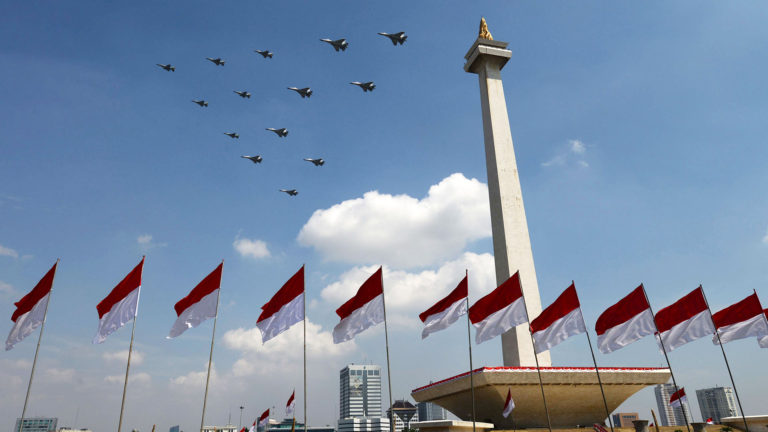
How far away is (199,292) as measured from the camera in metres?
22.9

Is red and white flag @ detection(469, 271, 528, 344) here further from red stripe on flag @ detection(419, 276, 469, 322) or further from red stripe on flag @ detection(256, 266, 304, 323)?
red stripe on flag @ detection(256, 266, 304, 323)

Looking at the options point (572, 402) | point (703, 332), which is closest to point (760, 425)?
point (572, 402)

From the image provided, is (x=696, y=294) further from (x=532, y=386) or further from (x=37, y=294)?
(x=37, y=294)

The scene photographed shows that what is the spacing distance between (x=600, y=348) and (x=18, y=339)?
87.7 ft

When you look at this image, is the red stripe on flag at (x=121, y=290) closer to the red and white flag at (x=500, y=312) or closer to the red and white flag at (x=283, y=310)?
the red and white flag at (x=283, y=310)

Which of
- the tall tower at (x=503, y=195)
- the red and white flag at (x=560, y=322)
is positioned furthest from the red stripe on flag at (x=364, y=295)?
the tall tower at (x=503, y=195)

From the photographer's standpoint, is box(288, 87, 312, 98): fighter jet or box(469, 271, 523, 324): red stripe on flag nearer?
box(469, 271, 523, 324): red stripe on flag

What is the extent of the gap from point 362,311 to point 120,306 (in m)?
10.7

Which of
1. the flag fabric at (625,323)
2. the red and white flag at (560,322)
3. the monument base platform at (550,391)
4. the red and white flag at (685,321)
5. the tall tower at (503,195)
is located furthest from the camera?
the tall tower at (503,195)

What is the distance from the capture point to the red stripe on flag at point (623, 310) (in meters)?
21.9

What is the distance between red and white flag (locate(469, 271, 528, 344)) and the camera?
74.0 feet

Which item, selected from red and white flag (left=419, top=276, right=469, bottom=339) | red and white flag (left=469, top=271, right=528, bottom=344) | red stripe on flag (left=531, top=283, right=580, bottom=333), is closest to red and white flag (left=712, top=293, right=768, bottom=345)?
red stripe on flag (left=531, top=283, right=580, bottom=333)

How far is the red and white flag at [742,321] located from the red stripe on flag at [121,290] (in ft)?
87.3

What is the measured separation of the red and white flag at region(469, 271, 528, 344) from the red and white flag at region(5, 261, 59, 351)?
1988 centimetres
